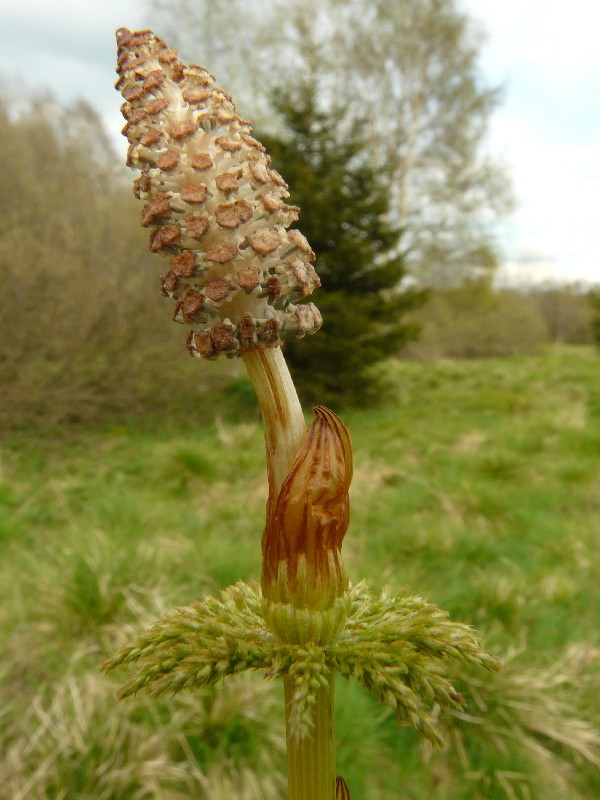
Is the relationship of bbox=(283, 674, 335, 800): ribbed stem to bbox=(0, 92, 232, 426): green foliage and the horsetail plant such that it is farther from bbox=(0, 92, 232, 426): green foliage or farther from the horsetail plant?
bbox=(0, 92, 232, 426): green foliage

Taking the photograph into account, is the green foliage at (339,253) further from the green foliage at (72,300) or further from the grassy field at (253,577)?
the grassy field at (253,577)

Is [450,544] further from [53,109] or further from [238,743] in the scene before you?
[53,109]

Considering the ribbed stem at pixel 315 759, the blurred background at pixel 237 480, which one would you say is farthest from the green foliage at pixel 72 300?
the ribbed stem at pixel 315 759

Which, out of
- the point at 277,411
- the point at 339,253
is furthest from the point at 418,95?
the point at 277,411

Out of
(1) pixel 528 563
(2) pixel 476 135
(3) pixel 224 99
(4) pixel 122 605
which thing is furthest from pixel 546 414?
(2) pixel 476 135

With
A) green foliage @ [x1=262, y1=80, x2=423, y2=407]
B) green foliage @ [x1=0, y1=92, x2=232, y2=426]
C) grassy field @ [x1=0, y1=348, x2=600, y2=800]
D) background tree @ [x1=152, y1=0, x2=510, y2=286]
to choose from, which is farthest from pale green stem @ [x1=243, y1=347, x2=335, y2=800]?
background tree @ [x1=152, y1=0, x2=510, y2=286]

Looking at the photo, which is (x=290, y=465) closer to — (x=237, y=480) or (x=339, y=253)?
(x=237, y=480)
